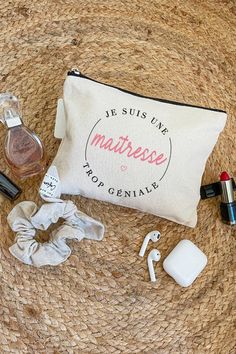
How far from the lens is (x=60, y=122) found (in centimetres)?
96

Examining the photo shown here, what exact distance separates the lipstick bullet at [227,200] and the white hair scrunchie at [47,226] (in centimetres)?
22

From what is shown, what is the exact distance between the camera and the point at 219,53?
1.05m

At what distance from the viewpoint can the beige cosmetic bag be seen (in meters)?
0.90

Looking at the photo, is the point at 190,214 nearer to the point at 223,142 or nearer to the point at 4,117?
the point at 223,142

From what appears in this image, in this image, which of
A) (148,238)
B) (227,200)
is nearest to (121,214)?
(148,238)

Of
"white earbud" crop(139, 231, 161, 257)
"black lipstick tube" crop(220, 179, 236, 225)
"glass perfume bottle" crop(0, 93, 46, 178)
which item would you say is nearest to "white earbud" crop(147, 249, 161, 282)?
"white earbud" crop(139, 231, 161, 257)

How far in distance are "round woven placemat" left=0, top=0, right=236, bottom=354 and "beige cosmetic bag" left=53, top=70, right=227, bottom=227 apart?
8cm

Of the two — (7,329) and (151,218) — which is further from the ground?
(151,218)

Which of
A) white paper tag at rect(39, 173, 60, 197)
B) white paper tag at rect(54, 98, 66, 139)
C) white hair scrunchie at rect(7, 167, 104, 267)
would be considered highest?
white paper tag at rect(54, 98, 66, 139)

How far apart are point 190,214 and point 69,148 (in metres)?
0.24

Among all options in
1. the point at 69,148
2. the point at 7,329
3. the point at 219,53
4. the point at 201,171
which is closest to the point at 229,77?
the point at 219,53

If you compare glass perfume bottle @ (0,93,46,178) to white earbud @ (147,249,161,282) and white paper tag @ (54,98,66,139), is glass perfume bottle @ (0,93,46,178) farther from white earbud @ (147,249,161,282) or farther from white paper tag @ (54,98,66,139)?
white earbud @ (147,249,161,282)

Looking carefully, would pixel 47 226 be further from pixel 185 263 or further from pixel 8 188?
pixel 185 263

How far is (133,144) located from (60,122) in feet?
0.49
